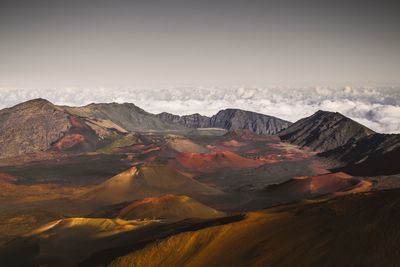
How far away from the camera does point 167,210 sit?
88.8 metres

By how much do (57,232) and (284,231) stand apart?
3761cm

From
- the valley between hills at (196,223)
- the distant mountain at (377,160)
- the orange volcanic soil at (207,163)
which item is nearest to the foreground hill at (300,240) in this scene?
the valley between hills at (196,223)

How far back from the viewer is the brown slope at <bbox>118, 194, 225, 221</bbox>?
86.5m

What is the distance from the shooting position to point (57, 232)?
70.2 meters

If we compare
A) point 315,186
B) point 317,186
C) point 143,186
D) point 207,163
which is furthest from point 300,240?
point 207,163

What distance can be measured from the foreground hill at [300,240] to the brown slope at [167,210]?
117ft

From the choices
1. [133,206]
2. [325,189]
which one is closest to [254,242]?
[133,206]

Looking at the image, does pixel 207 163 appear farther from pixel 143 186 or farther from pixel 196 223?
pixel 196 223

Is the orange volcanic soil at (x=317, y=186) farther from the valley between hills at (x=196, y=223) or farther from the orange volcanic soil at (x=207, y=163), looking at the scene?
the orange volcanic soil at (x=207, y=163)

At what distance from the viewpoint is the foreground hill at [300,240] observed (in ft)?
124

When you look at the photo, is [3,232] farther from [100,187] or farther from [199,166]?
[199,166]

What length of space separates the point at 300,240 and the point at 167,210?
158ft

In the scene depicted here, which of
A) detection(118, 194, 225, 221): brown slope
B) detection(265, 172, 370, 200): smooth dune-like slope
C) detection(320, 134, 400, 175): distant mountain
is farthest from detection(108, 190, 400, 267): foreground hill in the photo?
detection(320, 134, 400, 175): distant mountain

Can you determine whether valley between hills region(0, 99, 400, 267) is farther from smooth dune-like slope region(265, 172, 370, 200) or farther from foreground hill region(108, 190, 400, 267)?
smooth dune-like slope region(265, 172, 370, 200)
